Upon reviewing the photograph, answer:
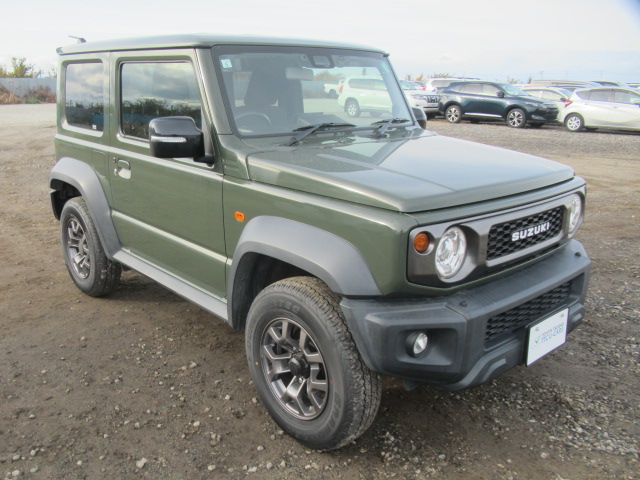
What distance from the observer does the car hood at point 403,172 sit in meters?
2.35

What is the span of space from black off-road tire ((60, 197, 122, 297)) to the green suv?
0.36 m

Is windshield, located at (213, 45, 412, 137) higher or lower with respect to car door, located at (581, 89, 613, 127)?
lower

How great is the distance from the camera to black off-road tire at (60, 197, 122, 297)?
171 inches

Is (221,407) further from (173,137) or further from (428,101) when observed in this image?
(428,101)

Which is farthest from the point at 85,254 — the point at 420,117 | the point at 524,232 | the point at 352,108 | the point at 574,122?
the point at 574,122

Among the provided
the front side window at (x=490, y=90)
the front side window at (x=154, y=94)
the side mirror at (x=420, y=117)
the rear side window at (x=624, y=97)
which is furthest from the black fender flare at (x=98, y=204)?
the front side window at (x=490, y=90)

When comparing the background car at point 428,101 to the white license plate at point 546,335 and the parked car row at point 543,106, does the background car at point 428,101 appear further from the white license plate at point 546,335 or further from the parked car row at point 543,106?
the white license plate at point 546,335

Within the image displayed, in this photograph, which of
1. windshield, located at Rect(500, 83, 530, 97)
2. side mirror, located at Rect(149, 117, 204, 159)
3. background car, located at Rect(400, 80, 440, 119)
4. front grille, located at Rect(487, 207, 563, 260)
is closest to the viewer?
front grille, located at Rect(487, 207, 563, 260)

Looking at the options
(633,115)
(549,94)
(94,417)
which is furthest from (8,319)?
(549,94)

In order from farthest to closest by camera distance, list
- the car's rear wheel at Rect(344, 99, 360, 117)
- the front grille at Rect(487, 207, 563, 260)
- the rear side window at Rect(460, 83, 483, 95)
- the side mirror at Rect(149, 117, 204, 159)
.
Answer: the rear side window at Rect(460, 83, 483, 95), the car's rear wheel at Rect(344, 99, 360, 117), the side mirror at Rect(149, 117, 204, 159), the front grille at Rect(487, 207, 563, 260)

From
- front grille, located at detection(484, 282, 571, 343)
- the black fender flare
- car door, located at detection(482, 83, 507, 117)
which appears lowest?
front grille, located at detection(484, 282, 571, 343)

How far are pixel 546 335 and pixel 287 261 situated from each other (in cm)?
129

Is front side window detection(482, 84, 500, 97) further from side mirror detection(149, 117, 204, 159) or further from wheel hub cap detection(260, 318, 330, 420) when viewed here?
wheel hub cap detection(260, 318, 330, 420)

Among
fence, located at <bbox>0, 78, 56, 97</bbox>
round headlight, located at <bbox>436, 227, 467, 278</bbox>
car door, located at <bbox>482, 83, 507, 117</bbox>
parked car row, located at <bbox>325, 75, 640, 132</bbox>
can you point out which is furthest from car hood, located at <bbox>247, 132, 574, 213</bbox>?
fence, located at <bbox>0, 78, 56, 97</bbox>
